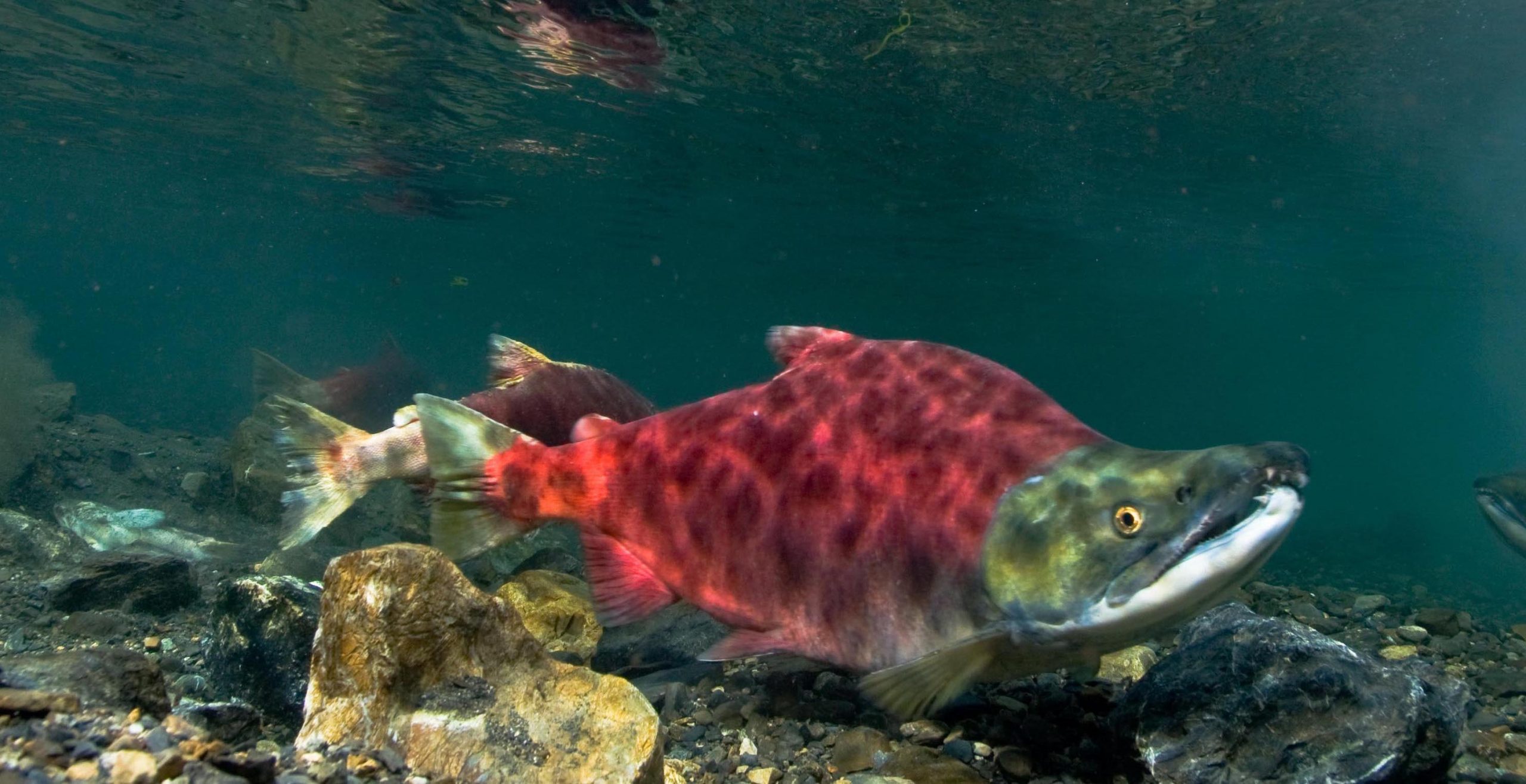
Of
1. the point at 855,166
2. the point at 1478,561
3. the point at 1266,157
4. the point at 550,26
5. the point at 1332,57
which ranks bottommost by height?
the point at 1478,561

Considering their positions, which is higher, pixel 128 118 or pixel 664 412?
pixel 664 412

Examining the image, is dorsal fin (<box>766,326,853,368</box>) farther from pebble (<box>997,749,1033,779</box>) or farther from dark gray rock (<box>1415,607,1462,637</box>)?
dark gray rock (<box>1415,607,1462,637</box>)

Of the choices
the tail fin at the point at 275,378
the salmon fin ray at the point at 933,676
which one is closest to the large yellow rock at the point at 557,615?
the salmon fin ray at the point at 933,676

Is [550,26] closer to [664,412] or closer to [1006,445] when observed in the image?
[664,412]

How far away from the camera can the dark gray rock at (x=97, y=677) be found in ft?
7.17

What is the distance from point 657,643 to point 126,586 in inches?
140

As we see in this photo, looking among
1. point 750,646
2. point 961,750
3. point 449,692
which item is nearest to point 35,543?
point 449,692

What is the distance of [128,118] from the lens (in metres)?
24.5

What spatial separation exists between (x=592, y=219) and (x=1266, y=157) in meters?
23.8

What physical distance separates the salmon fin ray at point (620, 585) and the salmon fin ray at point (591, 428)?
1.44 ft

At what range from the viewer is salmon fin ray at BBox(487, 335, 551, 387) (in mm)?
5434

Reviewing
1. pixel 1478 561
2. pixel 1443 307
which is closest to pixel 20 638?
pixel 1478 561

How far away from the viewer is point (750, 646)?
285 centimetres

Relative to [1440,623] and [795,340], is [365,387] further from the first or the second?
[1440,623]
